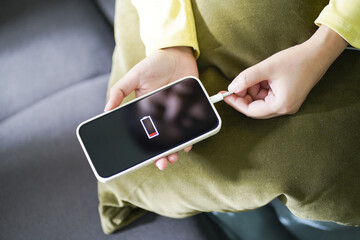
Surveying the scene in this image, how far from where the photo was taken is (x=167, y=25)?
570 millimetres

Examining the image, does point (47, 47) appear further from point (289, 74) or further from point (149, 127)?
point (289, 74)

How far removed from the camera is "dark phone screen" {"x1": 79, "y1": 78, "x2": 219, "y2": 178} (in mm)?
473

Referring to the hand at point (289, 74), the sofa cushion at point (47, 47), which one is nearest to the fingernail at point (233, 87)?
the hand at point (289, 74)

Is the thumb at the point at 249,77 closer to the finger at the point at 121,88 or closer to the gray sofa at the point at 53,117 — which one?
the finger at the point at 121,88

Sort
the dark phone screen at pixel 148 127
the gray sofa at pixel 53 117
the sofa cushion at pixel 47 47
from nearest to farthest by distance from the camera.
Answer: the dark phone screen at pixel 148 127
the gray sofa at pixel 53 117
the sofa cushion at pixel 47 47

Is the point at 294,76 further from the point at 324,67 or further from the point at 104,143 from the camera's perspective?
the point at 104,143

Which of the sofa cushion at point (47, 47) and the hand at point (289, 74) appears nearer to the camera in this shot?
the hand at point (289, 74)

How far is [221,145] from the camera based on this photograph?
50 cm

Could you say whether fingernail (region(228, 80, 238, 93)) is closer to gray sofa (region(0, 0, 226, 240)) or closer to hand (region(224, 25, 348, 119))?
hand (region(224, 25, 348, 119))

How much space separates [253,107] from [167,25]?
240mm

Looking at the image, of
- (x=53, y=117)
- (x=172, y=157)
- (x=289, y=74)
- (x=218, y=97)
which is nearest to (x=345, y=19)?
(x=289, y=74)

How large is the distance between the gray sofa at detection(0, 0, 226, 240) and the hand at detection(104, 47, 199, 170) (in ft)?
0.77

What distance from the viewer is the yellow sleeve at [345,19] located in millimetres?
494

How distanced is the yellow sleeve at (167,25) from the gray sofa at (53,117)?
250 mm
